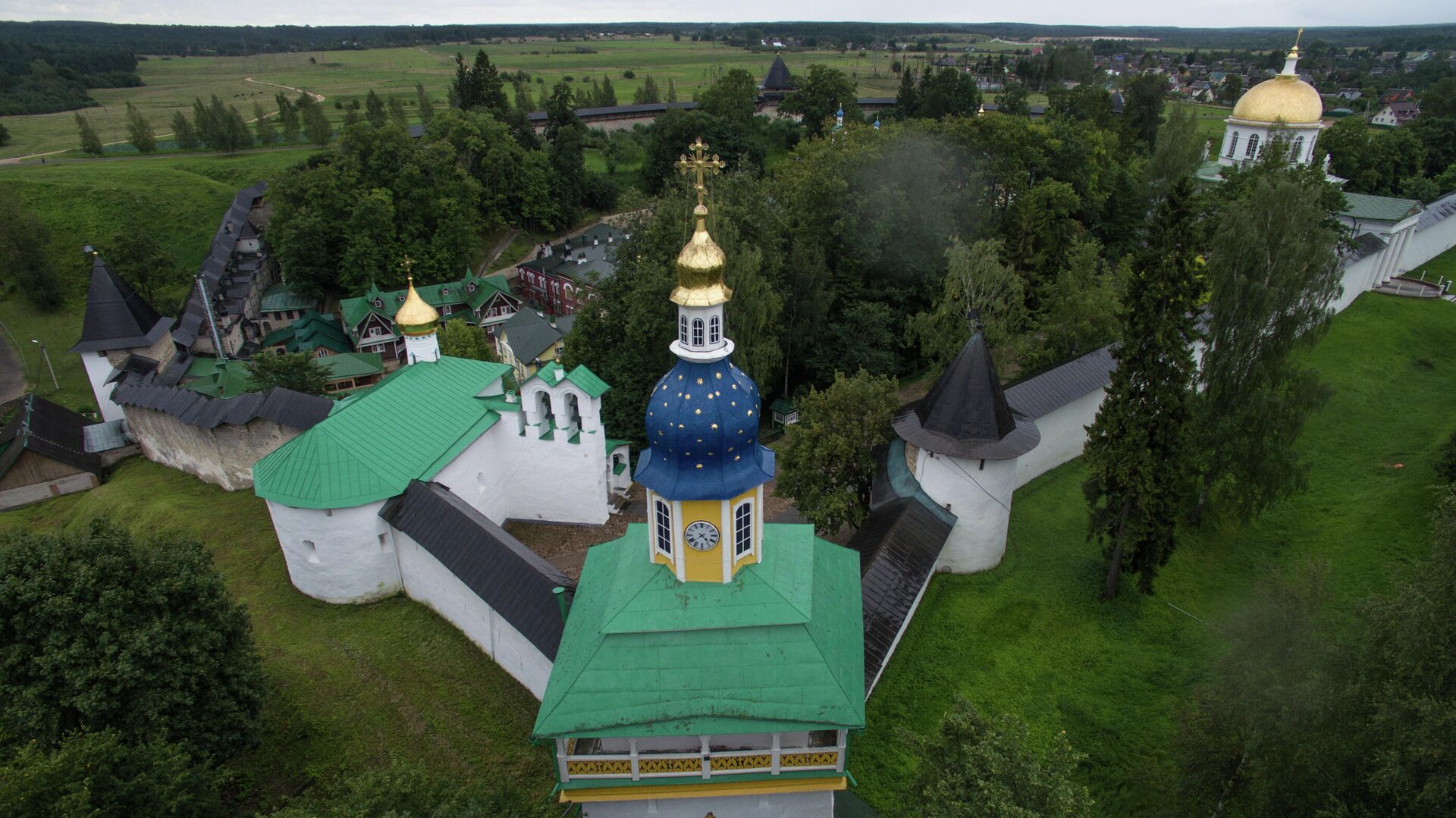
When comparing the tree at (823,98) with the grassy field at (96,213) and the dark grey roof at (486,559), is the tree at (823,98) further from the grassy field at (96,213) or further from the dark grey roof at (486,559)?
the dark grey roof at (486,559)

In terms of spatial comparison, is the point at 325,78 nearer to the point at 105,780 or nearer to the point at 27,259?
the point at 27,259

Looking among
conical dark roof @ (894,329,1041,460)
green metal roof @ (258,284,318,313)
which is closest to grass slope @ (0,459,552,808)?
conical dark roof @ (894,329,1041,460)

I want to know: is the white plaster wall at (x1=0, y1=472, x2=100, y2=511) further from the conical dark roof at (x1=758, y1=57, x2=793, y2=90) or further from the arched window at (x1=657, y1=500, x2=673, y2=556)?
the conical dark roof at (x1=758, y1=57, x2=793, y2=90)

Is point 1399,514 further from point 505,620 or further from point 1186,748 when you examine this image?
point 505,620

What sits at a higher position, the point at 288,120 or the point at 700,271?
the point at 700,271

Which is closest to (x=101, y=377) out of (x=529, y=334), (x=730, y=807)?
(x=529, y=334)
